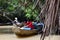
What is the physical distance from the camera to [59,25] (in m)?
0.93

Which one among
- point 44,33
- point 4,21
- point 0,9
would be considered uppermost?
point 44,33

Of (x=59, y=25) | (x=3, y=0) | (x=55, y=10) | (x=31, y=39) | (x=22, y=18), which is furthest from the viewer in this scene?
(x=22, y=18)

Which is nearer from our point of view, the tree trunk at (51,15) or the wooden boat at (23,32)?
the tree trunk at (51,15)

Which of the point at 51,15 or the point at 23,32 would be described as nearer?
the point at 51,15

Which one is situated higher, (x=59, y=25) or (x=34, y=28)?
(x=59, y=25)

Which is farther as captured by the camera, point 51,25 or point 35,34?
point 35,34

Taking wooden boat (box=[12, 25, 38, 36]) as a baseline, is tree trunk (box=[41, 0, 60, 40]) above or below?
above

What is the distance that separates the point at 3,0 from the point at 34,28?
3.05 m

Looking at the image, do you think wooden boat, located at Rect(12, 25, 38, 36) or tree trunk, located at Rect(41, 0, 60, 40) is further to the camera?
wooden boat, located at Rect(12, 25, 38, 36)

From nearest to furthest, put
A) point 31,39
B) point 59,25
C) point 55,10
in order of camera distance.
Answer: point 55,10
point 59,25
point 31,39

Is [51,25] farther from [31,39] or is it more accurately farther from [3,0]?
[3,0]

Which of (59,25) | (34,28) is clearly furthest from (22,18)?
(59,25)

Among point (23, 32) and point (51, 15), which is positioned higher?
point (51, 15)

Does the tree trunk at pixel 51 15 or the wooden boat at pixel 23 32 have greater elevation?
the tree trunk at pixel 51 15
